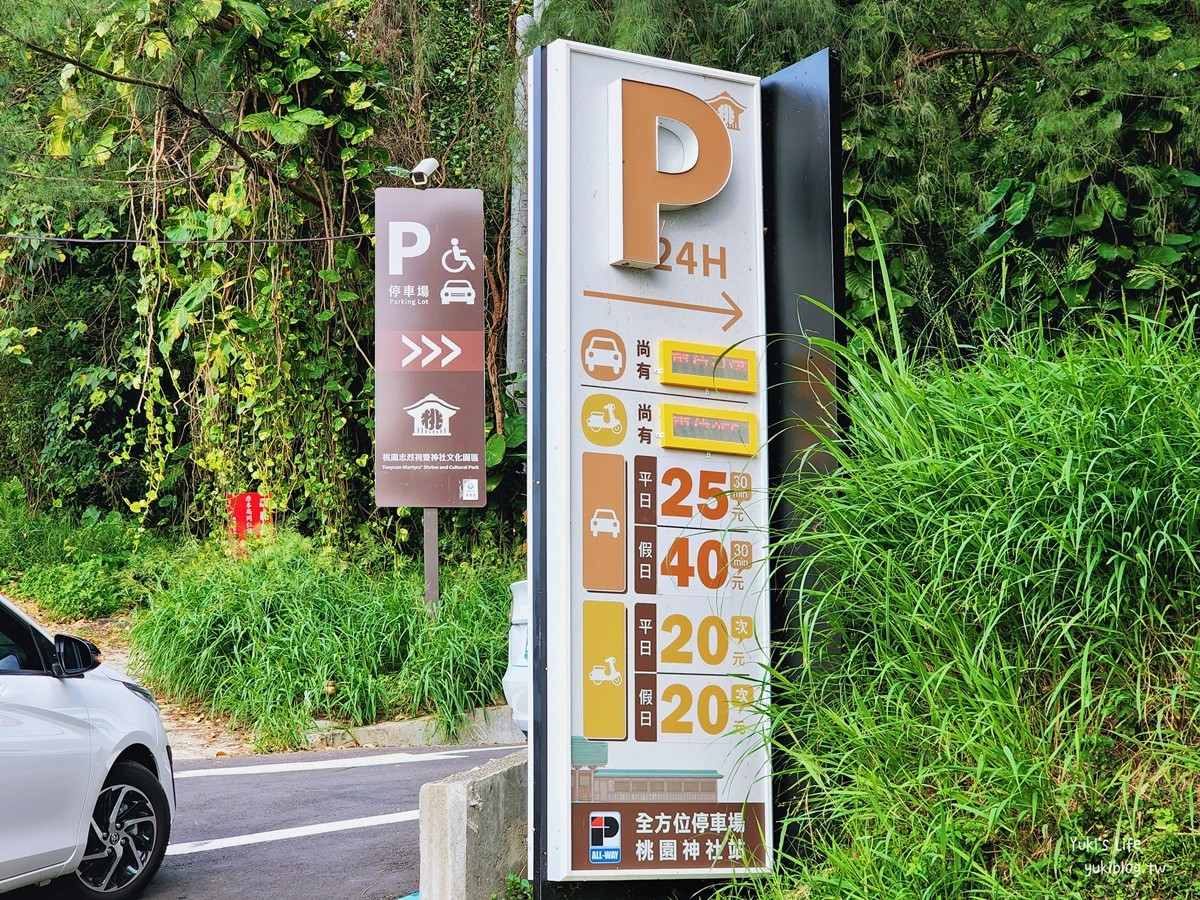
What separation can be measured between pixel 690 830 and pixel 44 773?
8.48 ft

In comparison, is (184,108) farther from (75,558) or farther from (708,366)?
(708,366)

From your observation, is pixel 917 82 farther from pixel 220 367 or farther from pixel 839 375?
pixel 220 367

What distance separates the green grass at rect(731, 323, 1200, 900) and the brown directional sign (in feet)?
25.6

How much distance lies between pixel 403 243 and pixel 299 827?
6.36 metres

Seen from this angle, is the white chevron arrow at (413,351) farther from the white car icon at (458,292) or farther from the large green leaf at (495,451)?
the large green leaf at (495,451)

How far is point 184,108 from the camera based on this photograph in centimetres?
1220

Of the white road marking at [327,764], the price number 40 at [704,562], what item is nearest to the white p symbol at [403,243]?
the white road marking at [327,764]

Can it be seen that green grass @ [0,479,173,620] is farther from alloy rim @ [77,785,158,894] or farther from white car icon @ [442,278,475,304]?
alloy rim @ [77,785,158,894]

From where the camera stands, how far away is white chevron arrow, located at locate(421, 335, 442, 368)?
38.7ft

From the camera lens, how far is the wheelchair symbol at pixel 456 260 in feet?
39.0

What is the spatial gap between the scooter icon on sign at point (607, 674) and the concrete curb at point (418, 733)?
6190 millimetres

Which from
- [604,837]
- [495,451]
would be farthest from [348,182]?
[604,837]

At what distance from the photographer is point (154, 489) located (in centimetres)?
1373

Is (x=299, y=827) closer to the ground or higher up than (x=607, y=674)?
closer to the ground
